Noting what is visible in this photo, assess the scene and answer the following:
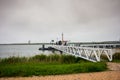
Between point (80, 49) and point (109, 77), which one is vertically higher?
point (80, 49)

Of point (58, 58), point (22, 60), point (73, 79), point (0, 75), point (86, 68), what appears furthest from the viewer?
point (58, 58)

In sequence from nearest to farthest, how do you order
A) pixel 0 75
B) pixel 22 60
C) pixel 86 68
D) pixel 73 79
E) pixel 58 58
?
pixel 73 79 < pixel 0 75 < pixel 86 68 < pixel 22 60 < pixel 58 58

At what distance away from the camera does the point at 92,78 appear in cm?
696

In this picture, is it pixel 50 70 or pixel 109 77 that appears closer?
pixel 109 77

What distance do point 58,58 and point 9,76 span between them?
27.8 ft

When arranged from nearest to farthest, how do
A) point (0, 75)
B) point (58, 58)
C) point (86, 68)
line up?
point (0, 75) → point (86, 68) → point (58, 58)

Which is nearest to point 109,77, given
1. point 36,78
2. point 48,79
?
point 48,79

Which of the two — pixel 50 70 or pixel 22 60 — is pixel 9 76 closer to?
pixel 50 70

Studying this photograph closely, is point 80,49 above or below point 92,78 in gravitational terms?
above

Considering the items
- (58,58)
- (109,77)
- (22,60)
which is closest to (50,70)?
(109,77)

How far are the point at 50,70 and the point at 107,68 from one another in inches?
146

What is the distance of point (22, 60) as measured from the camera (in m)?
13.7

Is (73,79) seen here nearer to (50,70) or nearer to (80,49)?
(50,70)

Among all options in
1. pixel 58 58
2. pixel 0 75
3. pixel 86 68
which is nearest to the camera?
pixel 0 75
